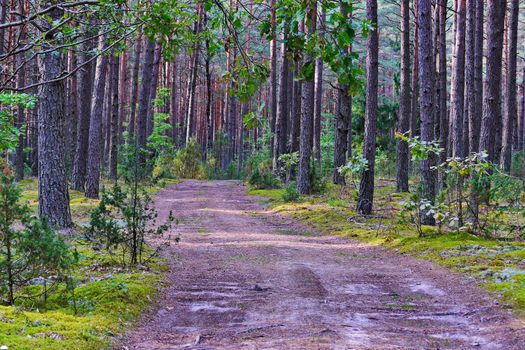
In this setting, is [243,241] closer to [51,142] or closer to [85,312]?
[51,142]

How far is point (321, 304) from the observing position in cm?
644

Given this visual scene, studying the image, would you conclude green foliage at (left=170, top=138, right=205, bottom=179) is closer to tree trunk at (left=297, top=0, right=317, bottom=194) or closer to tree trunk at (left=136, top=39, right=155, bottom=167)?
tree trunk at (left=136, top=39, right=155, bottom=167)

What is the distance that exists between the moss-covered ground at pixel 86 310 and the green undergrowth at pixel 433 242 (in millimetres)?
4032

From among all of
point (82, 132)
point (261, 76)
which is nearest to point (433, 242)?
point (261, 76)

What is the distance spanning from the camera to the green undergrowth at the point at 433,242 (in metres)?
7.58

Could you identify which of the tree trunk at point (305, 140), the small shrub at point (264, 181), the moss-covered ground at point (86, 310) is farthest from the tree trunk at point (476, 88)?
the moss-covered ground at point (86, 310)

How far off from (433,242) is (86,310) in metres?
7.01

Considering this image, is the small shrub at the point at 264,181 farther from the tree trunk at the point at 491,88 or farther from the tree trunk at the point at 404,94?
the tree trunk at the point at 491,88

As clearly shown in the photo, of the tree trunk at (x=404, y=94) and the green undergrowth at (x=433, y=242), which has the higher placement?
the tree trunk at (x=404, y=94)

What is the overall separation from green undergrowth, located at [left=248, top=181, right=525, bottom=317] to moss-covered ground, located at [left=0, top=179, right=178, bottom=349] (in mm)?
4032

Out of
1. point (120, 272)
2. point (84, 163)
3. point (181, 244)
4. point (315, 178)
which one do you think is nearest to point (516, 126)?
point (315, 178)

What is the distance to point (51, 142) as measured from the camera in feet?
34.9

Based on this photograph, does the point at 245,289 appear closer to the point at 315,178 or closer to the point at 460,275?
the point at 460,275

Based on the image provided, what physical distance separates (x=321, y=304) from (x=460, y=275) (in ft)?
9.21
